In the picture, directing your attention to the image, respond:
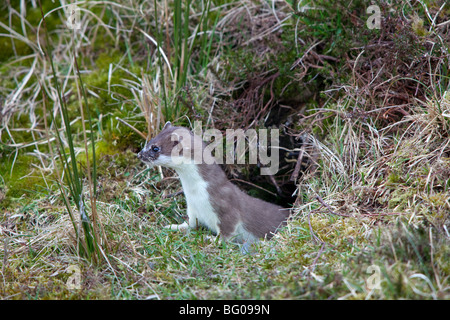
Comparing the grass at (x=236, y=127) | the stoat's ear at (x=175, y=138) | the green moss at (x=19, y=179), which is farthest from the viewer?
the green moss at (x=19, y=179)

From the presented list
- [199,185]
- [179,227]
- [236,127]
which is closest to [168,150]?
[199,185]

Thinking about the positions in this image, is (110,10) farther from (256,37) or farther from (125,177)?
(125,177)

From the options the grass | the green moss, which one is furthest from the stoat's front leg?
the green moss

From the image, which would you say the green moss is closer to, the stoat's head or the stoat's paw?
the stoat's head

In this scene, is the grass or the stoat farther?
the stoat

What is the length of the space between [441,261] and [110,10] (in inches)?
218

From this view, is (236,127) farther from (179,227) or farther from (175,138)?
(179,227)

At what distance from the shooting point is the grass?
10.9ft

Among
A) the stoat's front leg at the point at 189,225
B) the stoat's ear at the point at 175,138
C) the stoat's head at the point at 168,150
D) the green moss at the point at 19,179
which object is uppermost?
the stoat's ear at the point at 175,138

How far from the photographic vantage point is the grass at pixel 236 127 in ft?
10.9

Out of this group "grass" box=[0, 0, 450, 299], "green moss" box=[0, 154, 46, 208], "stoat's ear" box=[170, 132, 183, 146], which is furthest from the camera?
"green moss" box=[0, 154, 46, 208]

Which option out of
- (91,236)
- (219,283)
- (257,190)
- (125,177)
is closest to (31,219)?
(125,177)

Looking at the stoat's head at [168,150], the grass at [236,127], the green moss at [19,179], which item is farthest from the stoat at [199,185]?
the green moss at [19,179]

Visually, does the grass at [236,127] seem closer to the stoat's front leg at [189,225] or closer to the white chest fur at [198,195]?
the stoat's front leg at [189,225]
